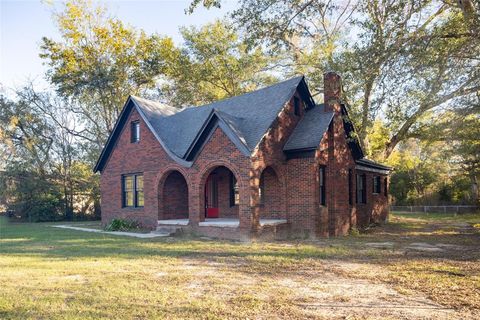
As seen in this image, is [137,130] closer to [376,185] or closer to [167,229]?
[167,229]

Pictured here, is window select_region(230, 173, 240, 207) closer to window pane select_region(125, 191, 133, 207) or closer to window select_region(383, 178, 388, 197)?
window pane select_region(125, 191, 133, 207)

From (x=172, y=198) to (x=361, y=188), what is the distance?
9.58 m

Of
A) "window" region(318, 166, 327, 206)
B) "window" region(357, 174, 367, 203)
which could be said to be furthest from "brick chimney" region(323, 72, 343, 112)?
"window" region(357, 174, 367, 203)

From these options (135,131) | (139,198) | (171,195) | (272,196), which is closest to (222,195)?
(171,195)

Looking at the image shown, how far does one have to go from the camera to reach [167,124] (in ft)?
65.8

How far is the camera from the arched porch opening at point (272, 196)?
15604 millimetres

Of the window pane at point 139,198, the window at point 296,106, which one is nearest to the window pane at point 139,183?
the window pane at point 139,198

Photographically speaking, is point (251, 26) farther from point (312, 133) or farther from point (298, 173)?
point (298, 173)

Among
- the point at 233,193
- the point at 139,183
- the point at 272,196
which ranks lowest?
the point at 272,196

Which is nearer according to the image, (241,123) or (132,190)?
(241,123)

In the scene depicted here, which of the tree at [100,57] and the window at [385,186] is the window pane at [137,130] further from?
the window at [385,186]

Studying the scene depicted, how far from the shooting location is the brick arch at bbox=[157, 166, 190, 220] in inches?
706

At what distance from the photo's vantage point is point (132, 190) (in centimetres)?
1992

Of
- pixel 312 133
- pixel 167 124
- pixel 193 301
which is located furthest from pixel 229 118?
pixel 193 301
